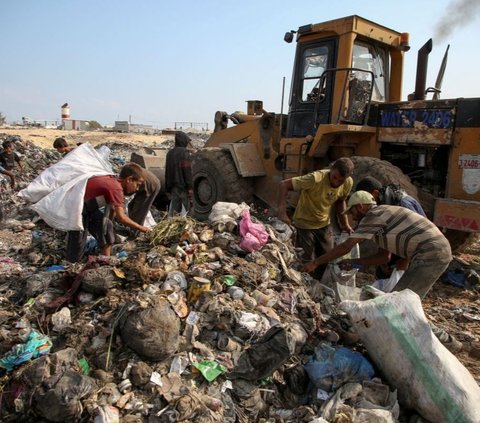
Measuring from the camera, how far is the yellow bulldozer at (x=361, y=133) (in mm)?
5383

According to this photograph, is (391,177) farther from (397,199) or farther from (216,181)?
(216,181)

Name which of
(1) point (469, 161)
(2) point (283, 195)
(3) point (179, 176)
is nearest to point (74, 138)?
(3) point (179, 176)

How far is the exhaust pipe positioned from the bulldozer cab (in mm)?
561

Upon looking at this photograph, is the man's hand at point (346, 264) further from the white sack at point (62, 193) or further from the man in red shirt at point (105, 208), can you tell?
the white sack at point (62, 193)

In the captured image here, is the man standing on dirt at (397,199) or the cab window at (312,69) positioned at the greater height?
the cab window at (312,69)

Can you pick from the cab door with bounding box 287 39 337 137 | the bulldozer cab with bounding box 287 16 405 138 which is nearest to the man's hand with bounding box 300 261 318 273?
the bulldozer cab with bounding box 287 16 405 138

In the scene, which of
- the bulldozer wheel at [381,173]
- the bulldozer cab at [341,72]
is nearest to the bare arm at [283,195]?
the bulldozer wheel at [381,173]

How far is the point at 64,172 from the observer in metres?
4.32

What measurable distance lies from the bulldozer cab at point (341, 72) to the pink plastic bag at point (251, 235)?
2.80 meters

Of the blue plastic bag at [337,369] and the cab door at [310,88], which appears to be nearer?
the blue plastic bag at [337,369]

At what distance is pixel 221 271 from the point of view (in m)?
3.63

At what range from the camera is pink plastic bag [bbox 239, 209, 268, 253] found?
3.98m

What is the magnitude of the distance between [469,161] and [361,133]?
4.79ft

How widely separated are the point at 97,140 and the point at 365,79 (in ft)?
83.4
